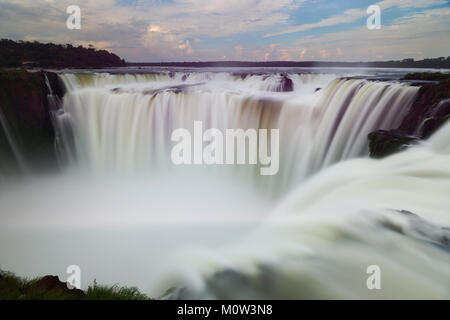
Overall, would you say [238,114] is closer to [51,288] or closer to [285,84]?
[285,84]

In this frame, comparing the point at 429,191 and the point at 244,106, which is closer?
the point at 429,191

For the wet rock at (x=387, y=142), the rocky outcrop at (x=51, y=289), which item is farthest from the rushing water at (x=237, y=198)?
the rocky outcrop at (x=51, y=289)

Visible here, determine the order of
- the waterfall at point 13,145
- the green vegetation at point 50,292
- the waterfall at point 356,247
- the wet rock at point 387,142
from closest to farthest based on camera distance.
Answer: the green vegetation at point 50,292 → the waterfall at point 356,247 → the wet rock at point 387,142 → the waterfall at point 13,145

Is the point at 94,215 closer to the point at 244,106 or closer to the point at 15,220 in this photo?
the point at 15,220

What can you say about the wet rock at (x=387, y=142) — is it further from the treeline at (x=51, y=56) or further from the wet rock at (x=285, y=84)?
the treeline at (x=51, y=56)

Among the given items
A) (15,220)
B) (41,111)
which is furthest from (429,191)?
(41,111)

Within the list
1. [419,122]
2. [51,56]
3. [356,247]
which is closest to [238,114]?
[419,122]
